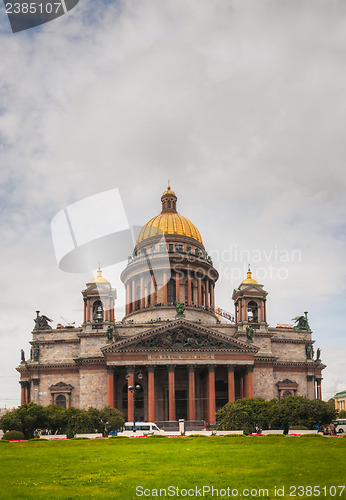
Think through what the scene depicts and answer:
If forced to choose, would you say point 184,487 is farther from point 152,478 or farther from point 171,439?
point 171,439

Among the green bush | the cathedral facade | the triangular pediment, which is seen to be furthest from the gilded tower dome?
the green bush

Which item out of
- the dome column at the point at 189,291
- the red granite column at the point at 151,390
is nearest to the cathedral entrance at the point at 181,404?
the red granite column at the point at 151,390

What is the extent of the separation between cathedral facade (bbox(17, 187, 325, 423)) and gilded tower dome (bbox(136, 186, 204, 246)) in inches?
173

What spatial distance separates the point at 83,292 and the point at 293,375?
110 feet

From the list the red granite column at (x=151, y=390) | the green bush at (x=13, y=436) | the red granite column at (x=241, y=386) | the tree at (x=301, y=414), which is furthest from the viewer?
the red granite column at (x=241, y=386)

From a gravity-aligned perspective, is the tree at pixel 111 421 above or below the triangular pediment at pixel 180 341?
below

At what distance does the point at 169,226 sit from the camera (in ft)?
332

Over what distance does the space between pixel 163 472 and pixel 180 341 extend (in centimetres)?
5392

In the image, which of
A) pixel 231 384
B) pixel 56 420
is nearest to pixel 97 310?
pixel 231 384

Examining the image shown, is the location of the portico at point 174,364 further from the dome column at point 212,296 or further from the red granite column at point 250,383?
the dome column at point 212,296

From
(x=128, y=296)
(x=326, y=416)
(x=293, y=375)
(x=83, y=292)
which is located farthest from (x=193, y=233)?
(x=326, y=416)

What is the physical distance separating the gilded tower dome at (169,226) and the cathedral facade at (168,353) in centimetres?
439

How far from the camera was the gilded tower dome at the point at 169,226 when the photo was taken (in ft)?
331

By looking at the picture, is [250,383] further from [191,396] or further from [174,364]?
[174,364]
